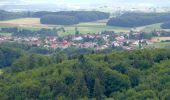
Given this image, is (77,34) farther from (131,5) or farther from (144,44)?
(131,5)

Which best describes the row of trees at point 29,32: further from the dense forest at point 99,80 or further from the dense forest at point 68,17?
the dense forest at point 99,80

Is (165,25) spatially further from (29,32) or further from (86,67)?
(86,67)

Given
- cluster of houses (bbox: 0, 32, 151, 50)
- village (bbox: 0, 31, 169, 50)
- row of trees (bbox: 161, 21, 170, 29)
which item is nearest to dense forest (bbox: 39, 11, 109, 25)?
row of trees (bbox: 161, 21, 170, 29)

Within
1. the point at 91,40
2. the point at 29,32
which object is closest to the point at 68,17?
the point at 29,32

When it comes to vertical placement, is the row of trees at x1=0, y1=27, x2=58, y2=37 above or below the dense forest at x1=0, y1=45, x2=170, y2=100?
below

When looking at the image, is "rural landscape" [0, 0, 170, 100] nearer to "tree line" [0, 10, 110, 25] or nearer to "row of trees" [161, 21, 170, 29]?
"row of trees" [161, 21, 170, 29]

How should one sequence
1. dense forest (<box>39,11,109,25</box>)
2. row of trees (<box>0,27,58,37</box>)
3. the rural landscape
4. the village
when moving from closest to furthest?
the rural landscape < the village < row of trees (<box>0,27,58,37</box>) < dense forest (<box>39,11,109,25</box>)

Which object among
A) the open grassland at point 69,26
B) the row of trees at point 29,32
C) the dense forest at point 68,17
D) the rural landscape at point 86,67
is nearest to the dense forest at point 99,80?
the rural landscape at point 86,67
